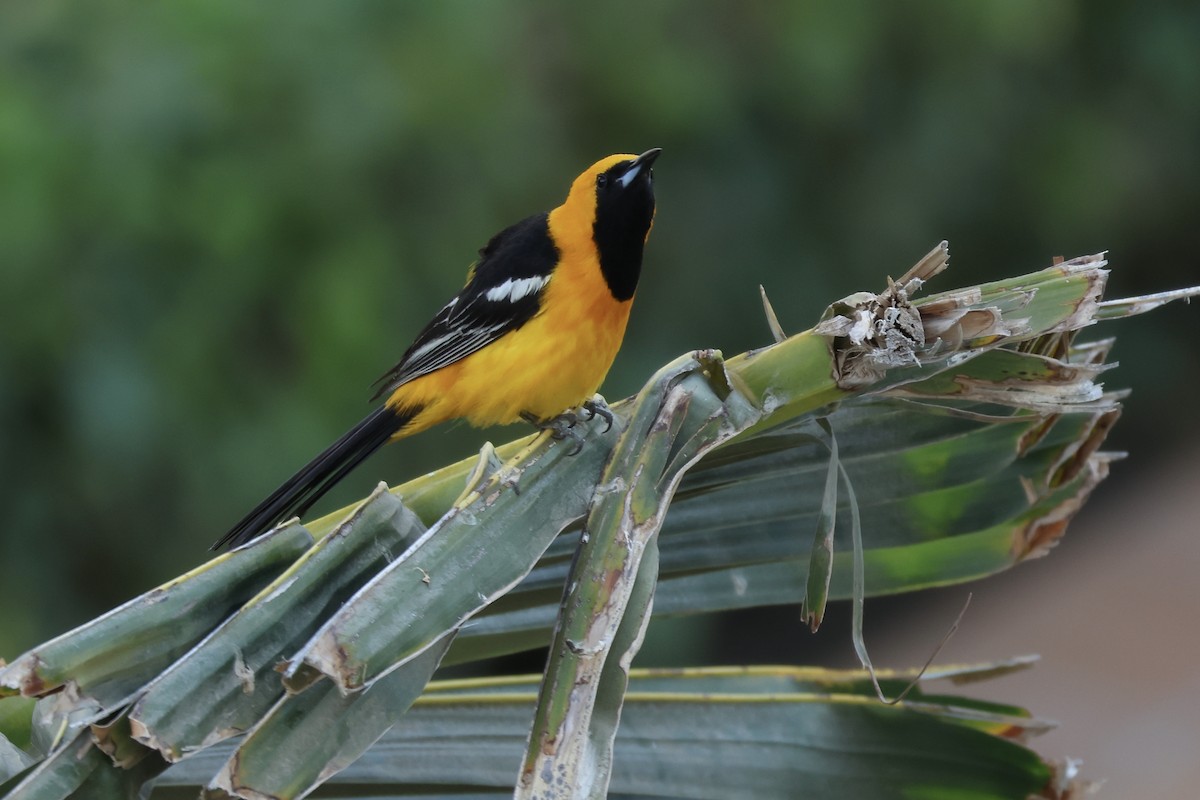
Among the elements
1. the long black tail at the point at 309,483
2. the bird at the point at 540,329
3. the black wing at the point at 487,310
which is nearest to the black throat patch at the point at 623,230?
the bird at the point at 540,329

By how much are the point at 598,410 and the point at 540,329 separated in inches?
16.7

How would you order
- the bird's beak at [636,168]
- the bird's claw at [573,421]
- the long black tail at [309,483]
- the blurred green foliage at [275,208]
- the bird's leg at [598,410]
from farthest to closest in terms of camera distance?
the blurred green foliage at [275,208]
the bird's beak at [636,168]
the long black tail at [309,483]
the bird's leg at [598,410]
the bird's claw at [573,421]

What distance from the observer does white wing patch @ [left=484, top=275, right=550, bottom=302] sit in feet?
7.53

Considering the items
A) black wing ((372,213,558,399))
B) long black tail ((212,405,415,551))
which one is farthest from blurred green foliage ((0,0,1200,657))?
long black tail ((212,405,415,551))

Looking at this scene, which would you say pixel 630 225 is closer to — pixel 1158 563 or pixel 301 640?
pixel 301 640

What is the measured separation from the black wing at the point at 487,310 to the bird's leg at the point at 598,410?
0.21 meters

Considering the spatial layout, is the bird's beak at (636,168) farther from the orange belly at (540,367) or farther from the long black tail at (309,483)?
the long black tail at (309,483)

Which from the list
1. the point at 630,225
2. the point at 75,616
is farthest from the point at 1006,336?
the point at 75,616

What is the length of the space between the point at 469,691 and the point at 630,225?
97 cm

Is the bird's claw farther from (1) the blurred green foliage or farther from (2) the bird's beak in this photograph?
(1) the blurred green foliage

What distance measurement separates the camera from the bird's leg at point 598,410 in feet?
5.43

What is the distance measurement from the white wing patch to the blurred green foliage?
1486 mm

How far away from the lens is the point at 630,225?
86.9 inches

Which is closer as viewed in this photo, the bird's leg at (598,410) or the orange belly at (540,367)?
the bird's leg at (598,410)
